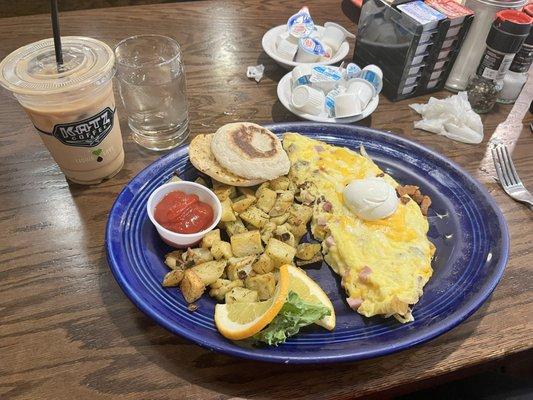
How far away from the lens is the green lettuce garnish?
119 centimetres

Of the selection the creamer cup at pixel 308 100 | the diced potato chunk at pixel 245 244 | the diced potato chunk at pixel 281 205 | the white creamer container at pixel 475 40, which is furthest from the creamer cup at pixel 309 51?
the diced potato chunk at pixel 245 244

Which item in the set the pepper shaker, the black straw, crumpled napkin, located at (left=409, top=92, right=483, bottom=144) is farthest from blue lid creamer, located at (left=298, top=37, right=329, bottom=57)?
the black straw

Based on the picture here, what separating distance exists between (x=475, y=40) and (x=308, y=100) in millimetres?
976

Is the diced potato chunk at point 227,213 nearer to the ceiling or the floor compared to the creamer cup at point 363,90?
nearer to the floor

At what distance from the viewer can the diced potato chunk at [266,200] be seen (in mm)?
1576

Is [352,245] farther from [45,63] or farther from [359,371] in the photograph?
[45,63]

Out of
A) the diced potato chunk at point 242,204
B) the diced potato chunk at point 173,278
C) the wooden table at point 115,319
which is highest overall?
Answer: the diced potato chunk at point 242,204

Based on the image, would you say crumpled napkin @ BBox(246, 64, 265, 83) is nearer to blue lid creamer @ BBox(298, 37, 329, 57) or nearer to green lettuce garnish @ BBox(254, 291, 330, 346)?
blue lid creamer @ BBox(298, 37, 329, 57)

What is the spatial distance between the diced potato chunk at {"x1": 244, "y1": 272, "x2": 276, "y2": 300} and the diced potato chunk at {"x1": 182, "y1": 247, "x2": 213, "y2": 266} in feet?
0.56

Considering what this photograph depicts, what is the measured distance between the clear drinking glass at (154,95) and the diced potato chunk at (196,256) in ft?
2.28

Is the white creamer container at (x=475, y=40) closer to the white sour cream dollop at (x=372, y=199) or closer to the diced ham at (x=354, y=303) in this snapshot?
the white sour cream dollop at (x=372, y=199)

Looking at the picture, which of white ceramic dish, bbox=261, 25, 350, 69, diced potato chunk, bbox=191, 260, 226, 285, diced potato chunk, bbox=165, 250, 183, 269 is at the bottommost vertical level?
diced potato chunk, bbox=165, 250, 183, 269

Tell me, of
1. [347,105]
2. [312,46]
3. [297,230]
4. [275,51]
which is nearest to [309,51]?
[312,46]

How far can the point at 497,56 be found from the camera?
2076 millimetres
